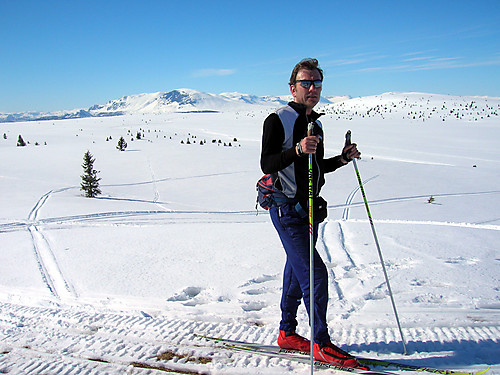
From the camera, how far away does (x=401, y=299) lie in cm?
387

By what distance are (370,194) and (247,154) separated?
29.9 ft

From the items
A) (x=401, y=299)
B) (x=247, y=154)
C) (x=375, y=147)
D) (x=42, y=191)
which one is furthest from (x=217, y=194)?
(x=375, y=147)

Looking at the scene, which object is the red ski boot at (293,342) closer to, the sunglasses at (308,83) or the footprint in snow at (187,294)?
the footprint in snow at (187,294)

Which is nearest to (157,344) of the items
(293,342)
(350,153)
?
Result: (293,342)

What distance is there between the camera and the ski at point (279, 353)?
2.72 meters

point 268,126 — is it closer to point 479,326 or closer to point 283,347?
point 283,347

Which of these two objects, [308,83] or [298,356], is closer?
[308,83]

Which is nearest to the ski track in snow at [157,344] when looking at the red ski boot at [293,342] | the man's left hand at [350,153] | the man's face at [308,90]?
the red ski boot at [293,342]

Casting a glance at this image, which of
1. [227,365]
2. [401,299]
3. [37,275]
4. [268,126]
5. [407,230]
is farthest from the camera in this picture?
[407,230]

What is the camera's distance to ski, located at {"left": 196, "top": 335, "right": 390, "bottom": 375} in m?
2.72

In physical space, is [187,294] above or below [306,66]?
below

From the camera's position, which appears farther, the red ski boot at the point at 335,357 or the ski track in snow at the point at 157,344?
the ski track in snow at the point at 157,344

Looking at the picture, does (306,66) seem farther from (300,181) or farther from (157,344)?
(157,344)

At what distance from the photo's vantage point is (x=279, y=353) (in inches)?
119
